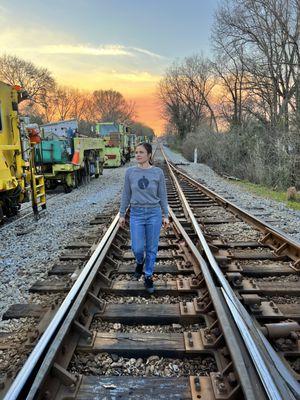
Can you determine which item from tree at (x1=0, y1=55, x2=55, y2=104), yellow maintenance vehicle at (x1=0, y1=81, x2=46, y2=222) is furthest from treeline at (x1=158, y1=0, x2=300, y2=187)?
tree at (x1=0, y1=55, x2=55, y2=104)

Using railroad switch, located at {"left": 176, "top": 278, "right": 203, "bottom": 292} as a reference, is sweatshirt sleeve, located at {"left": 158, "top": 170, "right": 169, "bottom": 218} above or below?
above

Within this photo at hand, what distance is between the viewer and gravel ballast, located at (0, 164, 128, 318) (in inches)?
191

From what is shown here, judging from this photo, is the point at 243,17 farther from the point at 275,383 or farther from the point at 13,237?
the point at 275,383

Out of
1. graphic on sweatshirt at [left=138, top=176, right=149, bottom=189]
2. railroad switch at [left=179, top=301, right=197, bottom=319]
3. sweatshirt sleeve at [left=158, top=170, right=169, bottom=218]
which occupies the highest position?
graphic on sweatshirt at [left=138, top=176, right=149, bottom=189]

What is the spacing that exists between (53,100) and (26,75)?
6233 mm

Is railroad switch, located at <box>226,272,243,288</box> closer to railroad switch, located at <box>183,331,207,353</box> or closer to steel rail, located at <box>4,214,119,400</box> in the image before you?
railroad switch, located at <box>183,331,207,353</box>

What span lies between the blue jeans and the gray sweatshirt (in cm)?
7

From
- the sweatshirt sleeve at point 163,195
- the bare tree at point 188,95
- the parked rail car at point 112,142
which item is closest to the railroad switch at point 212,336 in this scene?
the sweatshirt sleeve at point 163,195

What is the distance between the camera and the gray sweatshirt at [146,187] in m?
4.29

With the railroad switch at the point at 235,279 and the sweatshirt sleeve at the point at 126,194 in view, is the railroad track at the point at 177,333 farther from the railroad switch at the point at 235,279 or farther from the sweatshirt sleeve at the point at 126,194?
the sweatshirt sleeve at the point at 126,194

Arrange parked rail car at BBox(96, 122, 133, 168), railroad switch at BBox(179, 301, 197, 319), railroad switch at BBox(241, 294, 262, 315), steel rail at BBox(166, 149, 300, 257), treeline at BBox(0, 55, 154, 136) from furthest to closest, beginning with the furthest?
1. treeline at BBox(0, 55, 154, 136)
2. parked rail car at BBox(96, 122, 133, 168)
3. steel rail at BBox(166, 149, 300, 257)
4. railroad switch at BBox(241, 294, 262, 315)
5. railroad switch at BBox(179, 301, 197, 319)

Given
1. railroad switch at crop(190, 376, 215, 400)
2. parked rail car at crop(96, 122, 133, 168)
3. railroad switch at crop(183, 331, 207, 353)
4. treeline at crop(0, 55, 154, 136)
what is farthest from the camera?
treeline at crop(0, 55, 154, 136)

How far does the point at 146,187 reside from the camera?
14.1ft

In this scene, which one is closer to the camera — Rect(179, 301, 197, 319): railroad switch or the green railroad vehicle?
Rect(179, 301, 197, 319): railroad switch
